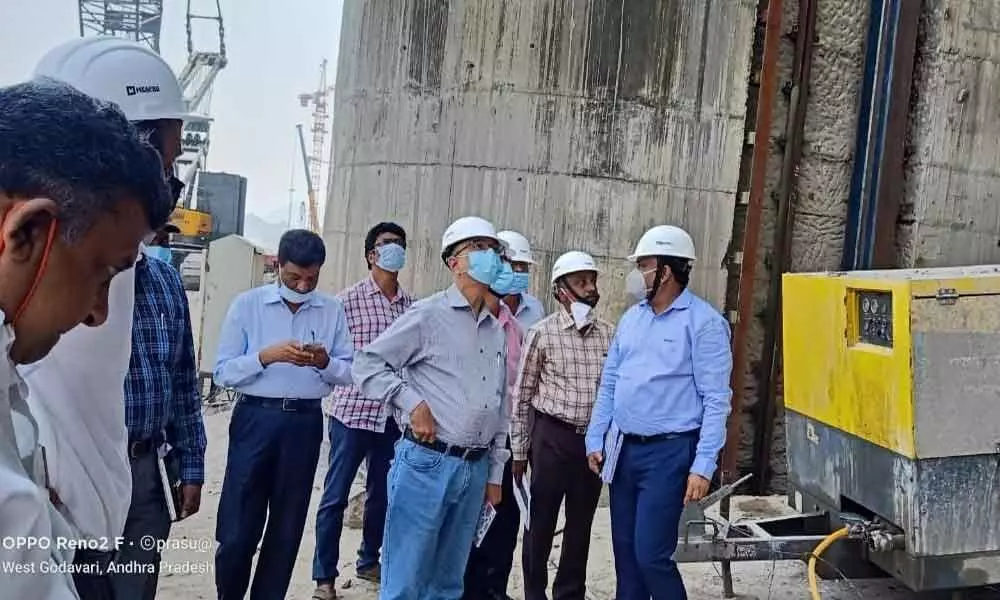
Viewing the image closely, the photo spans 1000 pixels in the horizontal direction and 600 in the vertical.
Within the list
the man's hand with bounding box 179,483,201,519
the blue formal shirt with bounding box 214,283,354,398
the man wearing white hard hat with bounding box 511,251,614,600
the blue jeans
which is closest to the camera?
the man's hand with bounding box 179,483,201,519

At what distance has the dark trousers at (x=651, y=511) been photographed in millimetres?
3574

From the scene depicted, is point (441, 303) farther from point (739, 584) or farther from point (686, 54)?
point (686, 54)

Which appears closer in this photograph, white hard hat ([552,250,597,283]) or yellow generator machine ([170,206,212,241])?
white hard hat ([552,250,597,283])

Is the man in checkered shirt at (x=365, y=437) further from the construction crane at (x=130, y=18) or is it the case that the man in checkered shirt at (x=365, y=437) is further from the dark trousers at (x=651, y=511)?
the construction crane at (x=130, y=18)

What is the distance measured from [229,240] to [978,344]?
844cm

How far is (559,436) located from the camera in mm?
4305

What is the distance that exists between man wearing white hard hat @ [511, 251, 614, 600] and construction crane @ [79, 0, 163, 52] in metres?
22.6

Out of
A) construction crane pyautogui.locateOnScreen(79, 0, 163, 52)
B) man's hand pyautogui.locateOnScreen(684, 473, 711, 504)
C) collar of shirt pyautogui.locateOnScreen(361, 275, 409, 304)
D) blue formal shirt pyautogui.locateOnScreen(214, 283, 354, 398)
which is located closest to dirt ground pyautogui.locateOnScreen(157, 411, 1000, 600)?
man's hand pyautogui.locateOnScreen(684, 473, 711, 504)

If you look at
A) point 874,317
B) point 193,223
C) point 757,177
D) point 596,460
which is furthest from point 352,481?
point 193,223

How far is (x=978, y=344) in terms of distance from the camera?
3.17 meters

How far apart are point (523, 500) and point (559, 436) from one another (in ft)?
1.23

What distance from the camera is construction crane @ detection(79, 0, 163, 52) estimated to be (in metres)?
24.1

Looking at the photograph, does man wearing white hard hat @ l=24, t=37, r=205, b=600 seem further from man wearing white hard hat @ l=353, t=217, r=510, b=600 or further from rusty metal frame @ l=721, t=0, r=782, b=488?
rusty metal frame @ l=721, t=0, r=782, b=488

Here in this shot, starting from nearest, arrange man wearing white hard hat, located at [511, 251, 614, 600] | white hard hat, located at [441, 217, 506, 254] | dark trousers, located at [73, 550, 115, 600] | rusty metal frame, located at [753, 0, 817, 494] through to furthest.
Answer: dark trousers, located at [73, 550, 115, 600], white hard hat, located at [441, 217, 506, 254], man wearing white hard hat, located at [511, 251, 614, 600], rusty metal frame, located at [753, 0, 817, 494]
